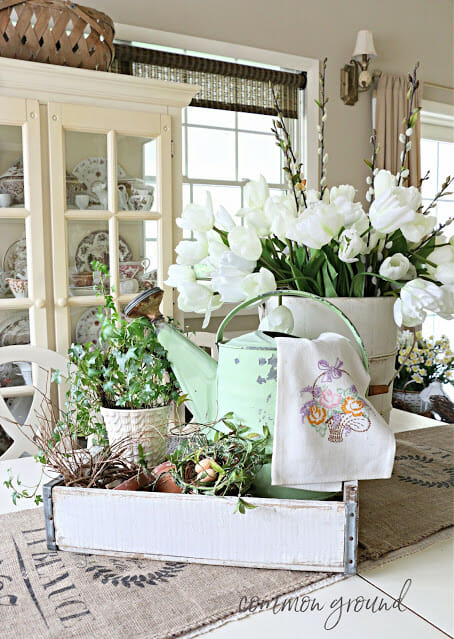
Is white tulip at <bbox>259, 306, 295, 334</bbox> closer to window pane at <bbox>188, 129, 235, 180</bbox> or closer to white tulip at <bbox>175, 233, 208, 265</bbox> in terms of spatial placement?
white tulip at <bbox>175, 233, 208, 265</bbox>

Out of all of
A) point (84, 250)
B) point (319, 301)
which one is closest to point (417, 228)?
point (319, 301)

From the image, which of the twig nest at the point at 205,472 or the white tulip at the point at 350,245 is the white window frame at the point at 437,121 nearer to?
the white tulip at the point at 350,245

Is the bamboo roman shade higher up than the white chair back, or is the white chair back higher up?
the bamboo roman shade

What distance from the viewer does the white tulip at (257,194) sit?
33.0 inches

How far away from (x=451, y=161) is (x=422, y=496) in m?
3.75

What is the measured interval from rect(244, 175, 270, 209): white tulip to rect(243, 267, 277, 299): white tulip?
107 millimetres

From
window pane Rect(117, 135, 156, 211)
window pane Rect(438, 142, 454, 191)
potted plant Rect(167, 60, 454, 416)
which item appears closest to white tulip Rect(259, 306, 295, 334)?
potted plant Rect(167, 60, 454, 416)

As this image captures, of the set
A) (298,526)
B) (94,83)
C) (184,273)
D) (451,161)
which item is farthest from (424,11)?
(298,526)

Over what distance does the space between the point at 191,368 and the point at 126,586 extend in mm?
302

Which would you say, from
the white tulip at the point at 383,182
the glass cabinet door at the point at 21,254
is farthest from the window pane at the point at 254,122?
the white tulip at the point at 383,182

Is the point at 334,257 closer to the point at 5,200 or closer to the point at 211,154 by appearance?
the point at 5,200

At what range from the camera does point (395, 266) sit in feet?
2.75

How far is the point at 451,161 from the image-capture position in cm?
411

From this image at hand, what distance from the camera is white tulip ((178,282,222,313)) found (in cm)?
88
